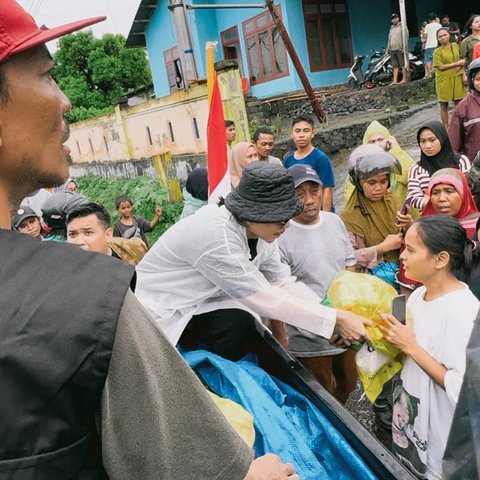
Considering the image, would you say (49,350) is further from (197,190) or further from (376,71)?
(376,71)

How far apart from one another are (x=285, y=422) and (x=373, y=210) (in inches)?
78.2

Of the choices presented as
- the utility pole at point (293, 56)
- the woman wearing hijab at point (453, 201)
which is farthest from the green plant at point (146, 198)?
the woman wearing hijab at point (453, 201)

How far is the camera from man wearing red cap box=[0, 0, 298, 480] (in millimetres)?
657

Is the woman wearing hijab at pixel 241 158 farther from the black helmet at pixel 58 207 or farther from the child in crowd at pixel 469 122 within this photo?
the child in crowd at pixel 469 122

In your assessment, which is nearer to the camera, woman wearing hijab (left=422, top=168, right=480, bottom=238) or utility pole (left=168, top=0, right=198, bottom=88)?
woman wearing hijab (left=422, top=168, right=480, bottom=238)

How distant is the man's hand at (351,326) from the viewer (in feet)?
6.47

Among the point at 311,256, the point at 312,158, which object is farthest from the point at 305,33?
the point at 311,256

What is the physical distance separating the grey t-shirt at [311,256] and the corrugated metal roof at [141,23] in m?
17.3

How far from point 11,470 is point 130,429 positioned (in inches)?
6.6

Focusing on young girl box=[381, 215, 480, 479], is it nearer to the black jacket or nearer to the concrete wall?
the black jacket

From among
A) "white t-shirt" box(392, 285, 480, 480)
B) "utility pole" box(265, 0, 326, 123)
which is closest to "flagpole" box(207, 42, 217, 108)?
"white t-shirt" box(392, 285, 480, 480)

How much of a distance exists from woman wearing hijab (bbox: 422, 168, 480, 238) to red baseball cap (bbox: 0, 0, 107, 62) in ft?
8.63

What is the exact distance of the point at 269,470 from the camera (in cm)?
102

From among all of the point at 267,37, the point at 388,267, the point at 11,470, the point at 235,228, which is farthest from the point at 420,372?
the point at 267,37
